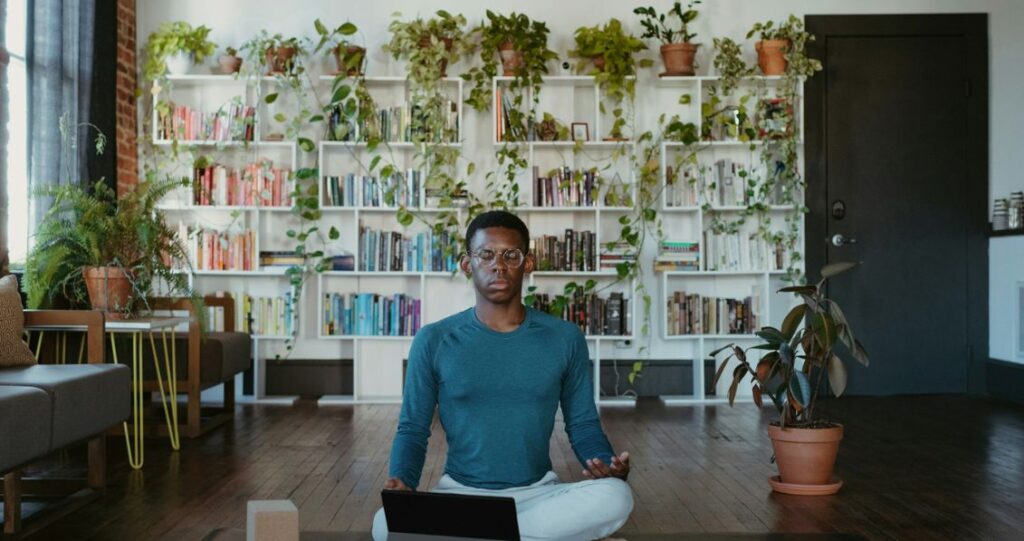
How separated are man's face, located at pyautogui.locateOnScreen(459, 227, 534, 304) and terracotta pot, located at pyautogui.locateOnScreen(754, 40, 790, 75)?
197 inches

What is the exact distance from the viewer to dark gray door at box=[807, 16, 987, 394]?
24.5 feet

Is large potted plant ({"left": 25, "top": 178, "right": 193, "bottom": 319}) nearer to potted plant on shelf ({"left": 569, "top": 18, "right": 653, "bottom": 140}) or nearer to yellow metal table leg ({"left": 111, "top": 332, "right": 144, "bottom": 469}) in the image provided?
yellow metal table leg ({"left": 111, "top": 332, "right": 144, "bottom": 469})

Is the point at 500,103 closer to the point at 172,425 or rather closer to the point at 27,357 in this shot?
the point at 172,425

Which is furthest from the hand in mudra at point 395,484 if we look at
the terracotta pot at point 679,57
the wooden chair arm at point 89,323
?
the terracotta pot at point 679,57

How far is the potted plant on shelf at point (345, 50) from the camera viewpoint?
7148 millimetres

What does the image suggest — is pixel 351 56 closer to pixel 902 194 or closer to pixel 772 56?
pixel 772 56

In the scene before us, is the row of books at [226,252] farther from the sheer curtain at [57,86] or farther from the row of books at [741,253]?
the row of books at [741,253]

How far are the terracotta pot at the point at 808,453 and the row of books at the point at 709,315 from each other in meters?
3.00

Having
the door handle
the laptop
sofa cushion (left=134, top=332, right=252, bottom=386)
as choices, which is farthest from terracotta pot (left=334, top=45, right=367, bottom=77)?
the laptop

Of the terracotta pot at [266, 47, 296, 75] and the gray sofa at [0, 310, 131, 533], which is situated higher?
the terracotta pot at [266, 47, 296, 75]

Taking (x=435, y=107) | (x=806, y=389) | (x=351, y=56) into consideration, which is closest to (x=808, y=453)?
(x=806, y=389)

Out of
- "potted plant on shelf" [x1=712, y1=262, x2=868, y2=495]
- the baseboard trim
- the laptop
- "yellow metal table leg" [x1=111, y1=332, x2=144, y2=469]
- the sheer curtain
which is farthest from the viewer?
the baseboard trim

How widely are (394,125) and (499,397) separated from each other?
16.0 ft

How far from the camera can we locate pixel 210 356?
5918 millimetres
